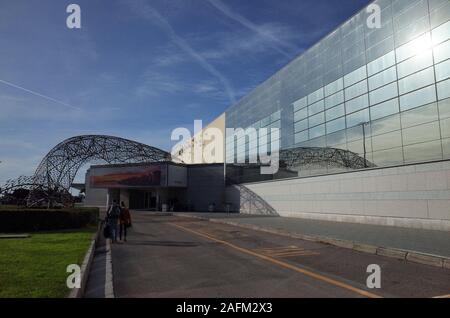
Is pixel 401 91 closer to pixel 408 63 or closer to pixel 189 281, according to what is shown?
pixel 408 63

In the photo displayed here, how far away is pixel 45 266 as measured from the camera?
8148 mm

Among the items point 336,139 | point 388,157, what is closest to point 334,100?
point 336,139

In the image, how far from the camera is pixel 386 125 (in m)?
22.2

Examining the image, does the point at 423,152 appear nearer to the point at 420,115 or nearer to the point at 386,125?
the point at 420,115

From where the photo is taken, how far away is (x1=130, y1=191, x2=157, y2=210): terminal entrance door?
6062cm

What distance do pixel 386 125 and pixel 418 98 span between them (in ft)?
8.62

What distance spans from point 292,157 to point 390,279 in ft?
83.2

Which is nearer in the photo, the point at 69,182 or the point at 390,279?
the point at 390,279

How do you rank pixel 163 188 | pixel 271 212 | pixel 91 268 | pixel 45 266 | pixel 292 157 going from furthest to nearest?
pixel 163 188
pixel 271 212
pixel 292 157
pixel 91 268
pixel 45 266

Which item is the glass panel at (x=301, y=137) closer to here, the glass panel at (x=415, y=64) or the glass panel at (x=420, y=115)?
the glass panel at (x=415, y=64)

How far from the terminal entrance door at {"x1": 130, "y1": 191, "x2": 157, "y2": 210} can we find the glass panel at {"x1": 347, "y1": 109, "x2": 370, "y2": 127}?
40.7 metres

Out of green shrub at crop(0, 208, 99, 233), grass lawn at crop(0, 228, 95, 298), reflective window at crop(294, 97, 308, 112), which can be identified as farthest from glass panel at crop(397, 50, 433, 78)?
green shrub at crop(0, 208, 99, 233)

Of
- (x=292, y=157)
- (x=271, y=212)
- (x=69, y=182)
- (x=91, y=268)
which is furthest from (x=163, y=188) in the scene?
(x=91, y=268)

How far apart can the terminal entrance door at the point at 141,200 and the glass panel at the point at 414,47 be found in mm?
45736
